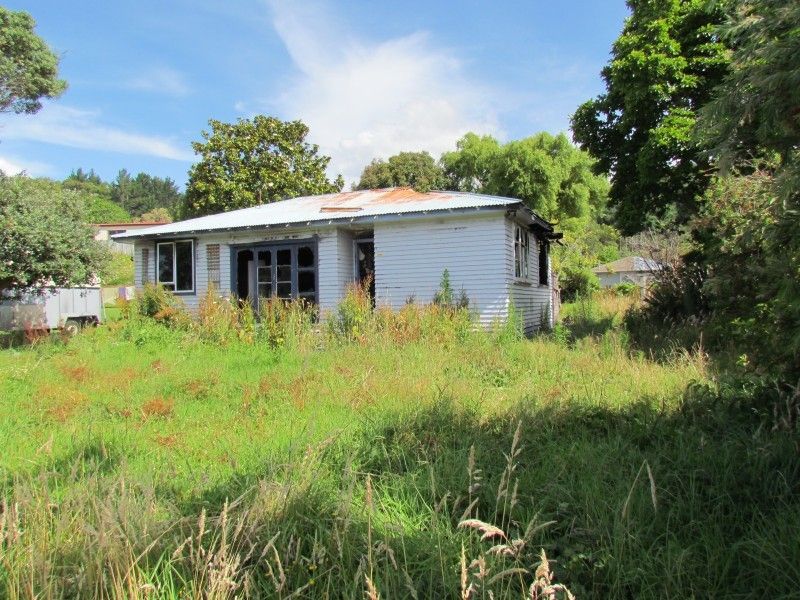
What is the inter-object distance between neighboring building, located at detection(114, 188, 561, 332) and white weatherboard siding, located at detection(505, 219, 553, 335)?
36 mm

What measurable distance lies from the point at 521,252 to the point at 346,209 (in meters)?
4.98

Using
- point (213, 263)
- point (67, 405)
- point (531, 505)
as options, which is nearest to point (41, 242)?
point (213, 263)

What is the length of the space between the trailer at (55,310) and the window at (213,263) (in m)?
4.67

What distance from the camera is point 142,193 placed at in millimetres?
117938

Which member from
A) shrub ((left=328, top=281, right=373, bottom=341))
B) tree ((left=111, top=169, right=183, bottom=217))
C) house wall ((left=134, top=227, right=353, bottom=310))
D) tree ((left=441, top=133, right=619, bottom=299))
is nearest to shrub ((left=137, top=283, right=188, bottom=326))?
house wall ((left=134, top=227, right=353, bottom=310))

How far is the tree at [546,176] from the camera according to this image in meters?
28.6

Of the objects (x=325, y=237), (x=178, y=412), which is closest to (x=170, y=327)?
(x=325, y=237)

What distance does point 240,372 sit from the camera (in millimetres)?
7785

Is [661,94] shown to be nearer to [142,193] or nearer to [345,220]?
[345,220]

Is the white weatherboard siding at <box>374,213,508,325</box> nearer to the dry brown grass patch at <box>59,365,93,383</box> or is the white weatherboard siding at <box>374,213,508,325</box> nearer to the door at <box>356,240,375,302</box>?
the door at <box>356,240,375,302</box>

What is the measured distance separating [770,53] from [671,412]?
2.91m

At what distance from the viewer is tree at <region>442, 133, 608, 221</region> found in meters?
28.6

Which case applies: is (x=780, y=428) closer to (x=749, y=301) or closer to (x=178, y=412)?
(x=749, y=301)

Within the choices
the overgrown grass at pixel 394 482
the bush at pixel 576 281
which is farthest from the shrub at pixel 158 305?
the bush at pixel 576 281
